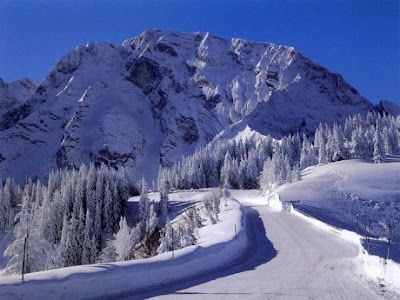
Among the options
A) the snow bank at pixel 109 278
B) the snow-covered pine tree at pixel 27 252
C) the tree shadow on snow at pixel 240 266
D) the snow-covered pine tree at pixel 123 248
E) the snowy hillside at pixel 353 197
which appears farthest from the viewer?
the snowy hillside at pixel 353 197

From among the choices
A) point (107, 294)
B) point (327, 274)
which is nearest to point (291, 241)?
point (327, 274)

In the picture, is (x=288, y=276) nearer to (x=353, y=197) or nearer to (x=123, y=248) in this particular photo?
(x=123, y=248)

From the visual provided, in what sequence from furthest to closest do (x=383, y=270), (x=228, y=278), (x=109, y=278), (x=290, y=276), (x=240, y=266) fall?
(x=240, y=266) < (x=290, y=276) < (x=228, y=278) < (x=383, y=270) < (x=109, y=278)

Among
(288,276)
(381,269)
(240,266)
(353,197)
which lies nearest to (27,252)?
(240,266)

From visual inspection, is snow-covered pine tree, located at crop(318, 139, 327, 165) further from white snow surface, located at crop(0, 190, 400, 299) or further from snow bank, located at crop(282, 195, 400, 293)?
snow bank, located at crop(282, 195, 400, 293)

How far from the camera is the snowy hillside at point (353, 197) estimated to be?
53.1m

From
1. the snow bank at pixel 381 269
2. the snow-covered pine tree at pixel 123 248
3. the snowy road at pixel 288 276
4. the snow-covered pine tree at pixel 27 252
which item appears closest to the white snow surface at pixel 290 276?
the snowy road at pixel 288 276

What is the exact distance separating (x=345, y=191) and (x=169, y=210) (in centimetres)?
4325

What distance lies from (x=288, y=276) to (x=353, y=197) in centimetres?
5177

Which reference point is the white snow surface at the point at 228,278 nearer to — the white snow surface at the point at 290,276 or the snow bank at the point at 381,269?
the white snow surface at the point at 290,276

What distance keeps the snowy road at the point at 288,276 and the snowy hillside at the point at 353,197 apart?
22000 mm

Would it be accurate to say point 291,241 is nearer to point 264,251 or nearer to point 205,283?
point 264,251

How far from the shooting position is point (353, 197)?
2544 inches

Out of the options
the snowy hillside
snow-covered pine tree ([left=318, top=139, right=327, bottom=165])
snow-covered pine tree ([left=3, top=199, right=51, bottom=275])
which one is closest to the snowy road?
snow-covered pine tree ([left=3, top=199, right=51, bottom=275])
